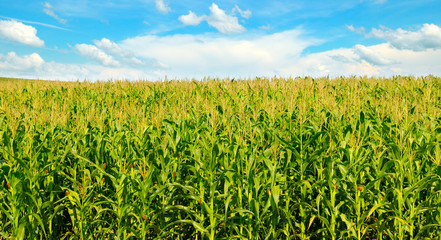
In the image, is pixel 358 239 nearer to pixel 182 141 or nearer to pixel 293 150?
Result: pixel 293 150

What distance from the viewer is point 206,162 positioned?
13.1 feet

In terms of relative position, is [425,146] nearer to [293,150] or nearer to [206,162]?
[293,150]

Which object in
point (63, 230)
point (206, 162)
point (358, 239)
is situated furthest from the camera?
point (63, 230)

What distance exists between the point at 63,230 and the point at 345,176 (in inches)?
170

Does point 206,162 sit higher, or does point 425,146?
point 425,146

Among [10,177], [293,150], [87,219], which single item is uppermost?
[293,150]

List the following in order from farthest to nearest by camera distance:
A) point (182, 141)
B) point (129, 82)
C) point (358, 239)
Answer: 1. point (129, 82)
2. point (182, 141)
3. point (358, 239)

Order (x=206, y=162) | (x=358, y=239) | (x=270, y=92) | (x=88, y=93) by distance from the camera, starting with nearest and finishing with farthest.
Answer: (x=358, y=239) < (x=206, y=162) < (x=270, y=92) < (x=88, y=93)

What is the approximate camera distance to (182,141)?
4352 mm

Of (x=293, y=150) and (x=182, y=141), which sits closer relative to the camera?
(x=293, y=150)

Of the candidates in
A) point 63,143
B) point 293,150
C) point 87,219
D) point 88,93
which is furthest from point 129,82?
point 293,150

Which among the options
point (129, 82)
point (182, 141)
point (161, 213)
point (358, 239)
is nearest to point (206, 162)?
point (182, 141)

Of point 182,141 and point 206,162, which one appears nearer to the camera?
point 206,162

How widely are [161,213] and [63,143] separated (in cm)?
227
